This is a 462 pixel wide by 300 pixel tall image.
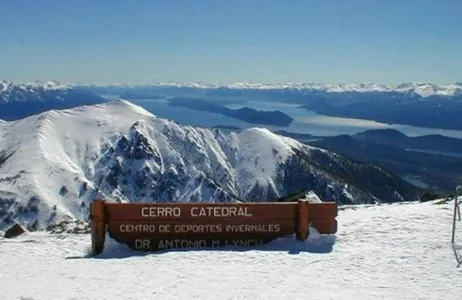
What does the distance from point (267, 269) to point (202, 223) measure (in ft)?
11.8

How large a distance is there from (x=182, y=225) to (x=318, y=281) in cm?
551

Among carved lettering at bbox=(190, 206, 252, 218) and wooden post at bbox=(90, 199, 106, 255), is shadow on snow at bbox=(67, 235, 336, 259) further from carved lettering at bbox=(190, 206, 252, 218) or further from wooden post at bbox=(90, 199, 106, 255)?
carved lettering at bbox=(190, 206, 252, 218)

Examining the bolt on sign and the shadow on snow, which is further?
the bolt on sign

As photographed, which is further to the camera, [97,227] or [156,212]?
[156,212]

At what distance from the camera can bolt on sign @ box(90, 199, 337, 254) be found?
17844mm

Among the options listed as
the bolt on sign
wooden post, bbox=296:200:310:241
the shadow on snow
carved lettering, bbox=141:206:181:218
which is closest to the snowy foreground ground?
the shadow on snow

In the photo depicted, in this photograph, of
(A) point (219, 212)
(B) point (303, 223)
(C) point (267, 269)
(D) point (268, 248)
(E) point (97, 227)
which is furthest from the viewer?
(A) point (219, 212)

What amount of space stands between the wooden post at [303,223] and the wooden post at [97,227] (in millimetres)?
6279

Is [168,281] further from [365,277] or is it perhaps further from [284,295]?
[365,277]

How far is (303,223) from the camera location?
59.0ft

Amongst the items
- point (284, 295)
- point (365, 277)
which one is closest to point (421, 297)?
point (365, 277)

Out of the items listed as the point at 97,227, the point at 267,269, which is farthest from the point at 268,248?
the point at 97,227

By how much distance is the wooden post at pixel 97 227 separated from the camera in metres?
17.6

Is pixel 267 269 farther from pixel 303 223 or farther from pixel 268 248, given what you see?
pixel 303 223
